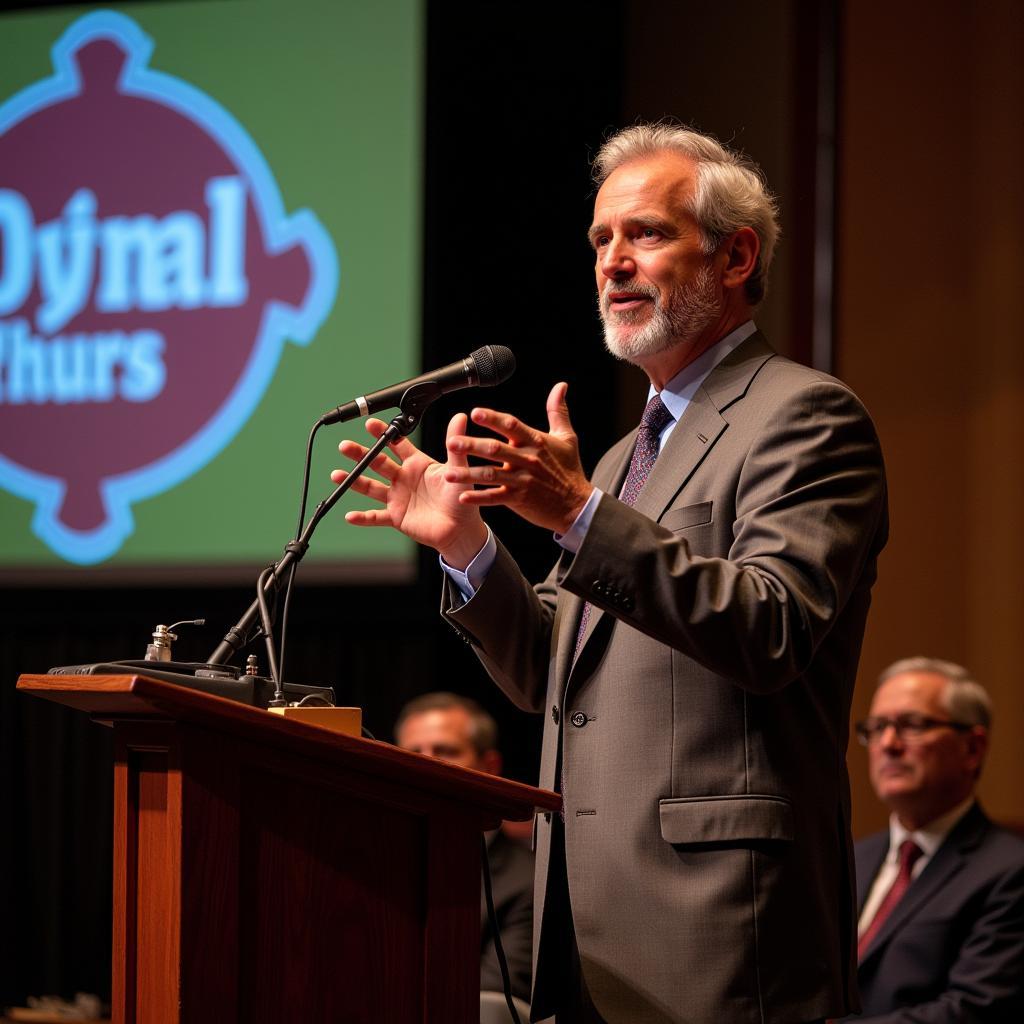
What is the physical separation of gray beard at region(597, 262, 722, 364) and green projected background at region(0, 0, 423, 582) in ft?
7.46

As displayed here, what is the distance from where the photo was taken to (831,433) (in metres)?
1.78

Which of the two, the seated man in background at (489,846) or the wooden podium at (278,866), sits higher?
the wooden podium at (278,866)

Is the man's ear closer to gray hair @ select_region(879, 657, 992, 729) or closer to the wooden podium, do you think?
the wooden podium

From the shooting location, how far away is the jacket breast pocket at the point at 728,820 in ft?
5.51

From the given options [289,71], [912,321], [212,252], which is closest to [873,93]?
[912,321]

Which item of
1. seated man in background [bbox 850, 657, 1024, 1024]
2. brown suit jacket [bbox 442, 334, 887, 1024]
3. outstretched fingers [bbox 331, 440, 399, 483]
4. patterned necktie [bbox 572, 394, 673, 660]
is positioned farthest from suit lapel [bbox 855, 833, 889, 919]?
outstretched fingers [bbox 331, 440, 399, 483]

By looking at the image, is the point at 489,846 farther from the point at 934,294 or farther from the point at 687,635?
the point at 934,294

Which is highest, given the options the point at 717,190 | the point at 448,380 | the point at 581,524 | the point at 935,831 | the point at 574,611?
the point at 717,190

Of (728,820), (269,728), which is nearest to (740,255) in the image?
(728,820)

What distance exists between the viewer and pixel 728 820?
169 centimetres

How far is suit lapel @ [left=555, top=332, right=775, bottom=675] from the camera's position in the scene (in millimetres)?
1850

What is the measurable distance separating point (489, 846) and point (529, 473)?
2.14 m

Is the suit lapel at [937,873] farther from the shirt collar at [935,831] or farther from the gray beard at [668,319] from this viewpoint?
the gray beard at [668,319]

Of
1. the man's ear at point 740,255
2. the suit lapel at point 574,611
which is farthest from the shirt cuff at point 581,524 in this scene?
the man's ear at point 740,255
